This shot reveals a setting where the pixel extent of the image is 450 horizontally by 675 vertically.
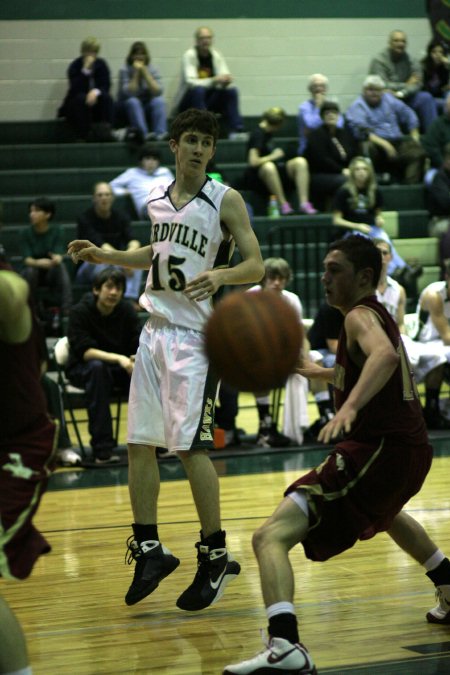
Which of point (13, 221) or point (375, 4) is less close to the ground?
point (375, 4)

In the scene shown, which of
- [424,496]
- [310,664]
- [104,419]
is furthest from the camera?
[104,419]

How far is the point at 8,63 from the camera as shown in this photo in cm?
1314

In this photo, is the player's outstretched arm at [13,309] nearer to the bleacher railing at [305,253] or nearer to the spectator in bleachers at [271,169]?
the bleacher railing at [305,253]

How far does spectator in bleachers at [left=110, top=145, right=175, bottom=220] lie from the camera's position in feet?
37.3

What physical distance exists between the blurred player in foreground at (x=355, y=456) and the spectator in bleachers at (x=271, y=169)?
8252mm

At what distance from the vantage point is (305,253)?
34.5 ft

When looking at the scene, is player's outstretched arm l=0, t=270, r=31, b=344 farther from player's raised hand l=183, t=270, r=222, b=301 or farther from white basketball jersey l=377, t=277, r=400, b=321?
white basketball jersey l=377, t=277, r=400, b=321

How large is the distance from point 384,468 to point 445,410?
18.5ft

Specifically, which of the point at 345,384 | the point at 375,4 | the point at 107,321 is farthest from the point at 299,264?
the point at 345,384

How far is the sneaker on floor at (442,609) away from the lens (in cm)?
410

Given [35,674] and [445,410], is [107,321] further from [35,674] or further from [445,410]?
[35,674]

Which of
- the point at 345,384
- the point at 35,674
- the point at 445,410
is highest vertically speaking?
the point at 345,384

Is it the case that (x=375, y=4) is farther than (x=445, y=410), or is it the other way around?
(x=375, y=4)

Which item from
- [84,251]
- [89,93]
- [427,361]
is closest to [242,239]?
[84,251]
